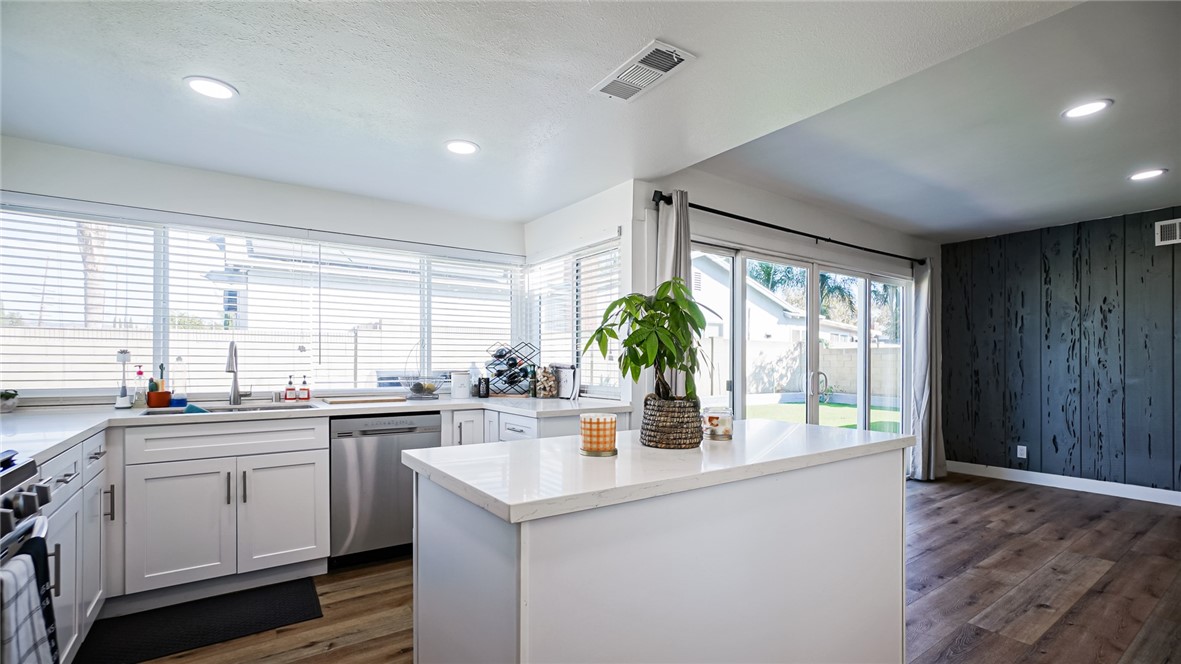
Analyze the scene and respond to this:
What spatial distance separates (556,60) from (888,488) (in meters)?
1.95

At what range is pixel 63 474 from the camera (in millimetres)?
1904

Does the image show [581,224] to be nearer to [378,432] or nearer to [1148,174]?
[378,432]

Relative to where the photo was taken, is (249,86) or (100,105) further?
(100,105)

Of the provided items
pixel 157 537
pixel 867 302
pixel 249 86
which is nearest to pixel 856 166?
pixel 867 302

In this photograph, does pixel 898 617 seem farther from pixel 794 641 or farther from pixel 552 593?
pixel 552 593

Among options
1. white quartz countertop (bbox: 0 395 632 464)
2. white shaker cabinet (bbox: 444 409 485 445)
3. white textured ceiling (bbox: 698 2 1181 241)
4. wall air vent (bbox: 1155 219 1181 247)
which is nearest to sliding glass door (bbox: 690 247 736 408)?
white textured ceiling (bbox: 698 2 1181 241)

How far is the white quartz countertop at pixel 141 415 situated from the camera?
1.85m

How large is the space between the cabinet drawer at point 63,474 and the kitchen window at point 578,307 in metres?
2.52

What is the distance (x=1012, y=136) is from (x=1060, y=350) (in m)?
3.15

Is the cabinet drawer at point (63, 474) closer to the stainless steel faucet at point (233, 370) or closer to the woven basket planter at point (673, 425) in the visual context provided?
the stainless steel faucet at point (233, 370)

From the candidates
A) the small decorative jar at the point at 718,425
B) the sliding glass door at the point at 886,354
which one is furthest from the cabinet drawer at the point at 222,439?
the sliding glass door at the point at 886,354

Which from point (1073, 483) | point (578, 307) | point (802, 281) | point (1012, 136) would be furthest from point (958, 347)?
point (578, 307)

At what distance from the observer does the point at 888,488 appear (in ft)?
6.31

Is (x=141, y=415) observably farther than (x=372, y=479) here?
No
